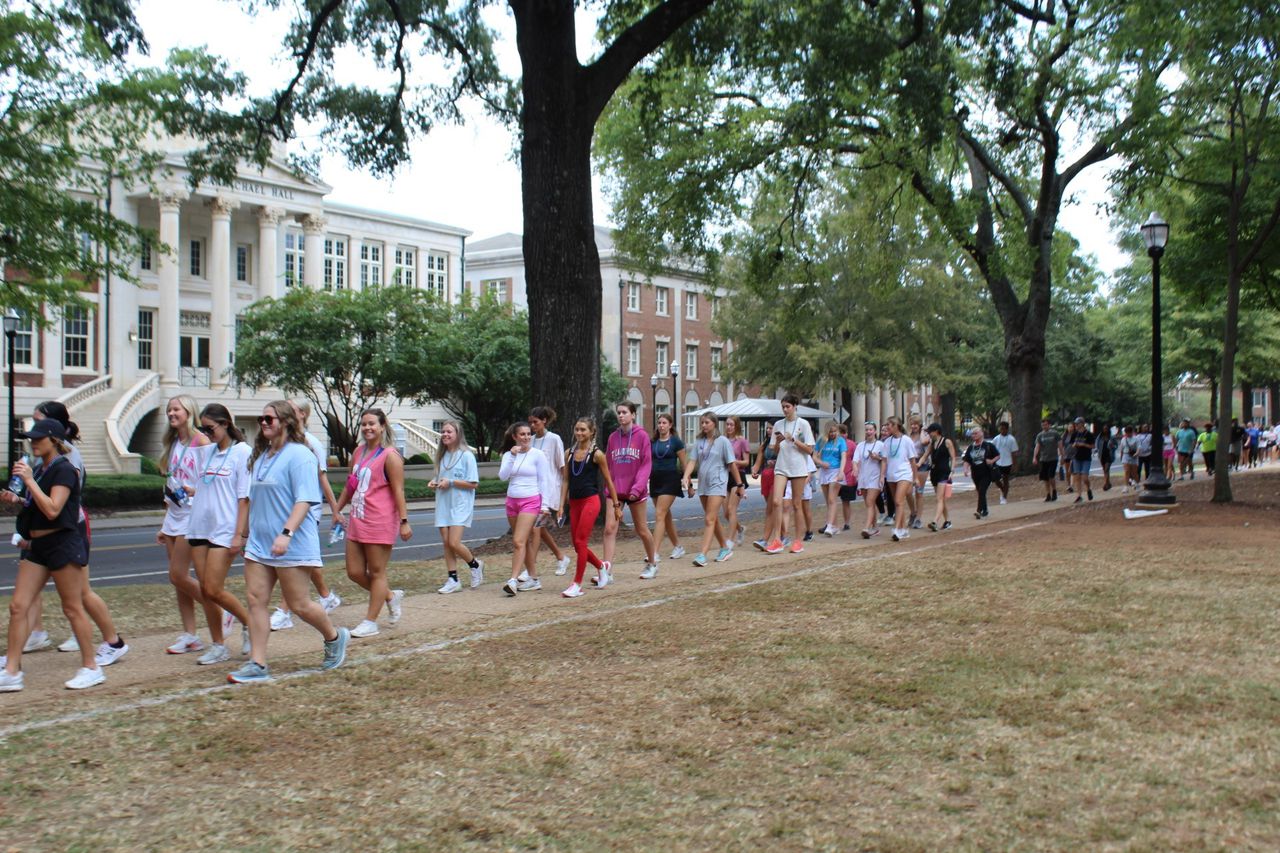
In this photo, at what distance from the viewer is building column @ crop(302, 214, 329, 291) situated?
163ft

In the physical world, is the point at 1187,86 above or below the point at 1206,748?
above

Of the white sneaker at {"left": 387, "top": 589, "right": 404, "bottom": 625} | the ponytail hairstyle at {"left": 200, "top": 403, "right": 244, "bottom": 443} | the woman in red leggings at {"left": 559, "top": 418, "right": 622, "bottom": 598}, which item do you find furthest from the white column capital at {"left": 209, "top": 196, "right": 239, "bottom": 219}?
the ponytail hairstyle at {"left": 200, "top": 403, "right": 244, "bottom": 443}

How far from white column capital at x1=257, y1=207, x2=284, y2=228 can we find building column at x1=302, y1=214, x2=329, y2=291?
4.66 feet

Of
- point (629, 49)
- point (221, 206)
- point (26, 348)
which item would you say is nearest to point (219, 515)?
point (629, 49)

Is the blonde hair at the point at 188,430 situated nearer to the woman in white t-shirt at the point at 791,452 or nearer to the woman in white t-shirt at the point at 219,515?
the woman in white t-shirt at the point at 219,515

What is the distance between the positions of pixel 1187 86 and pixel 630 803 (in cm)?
1917

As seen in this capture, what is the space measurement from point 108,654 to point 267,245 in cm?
4276

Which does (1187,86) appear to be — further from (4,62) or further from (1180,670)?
(4,62)

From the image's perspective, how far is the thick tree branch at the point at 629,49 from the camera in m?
16.1

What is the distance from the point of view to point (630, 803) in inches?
193

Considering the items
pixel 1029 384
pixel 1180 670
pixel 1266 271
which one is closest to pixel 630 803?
pixel 1180 670

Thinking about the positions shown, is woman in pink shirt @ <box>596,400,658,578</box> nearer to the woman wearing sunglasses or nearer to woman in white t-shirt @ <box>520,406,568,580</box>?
woman in white t-shirt @ <box>520,406,568,580</box>

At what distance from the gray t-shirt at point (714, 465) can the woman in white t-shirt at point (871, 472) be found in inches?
149

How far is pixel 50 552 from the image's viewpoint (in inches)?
279
